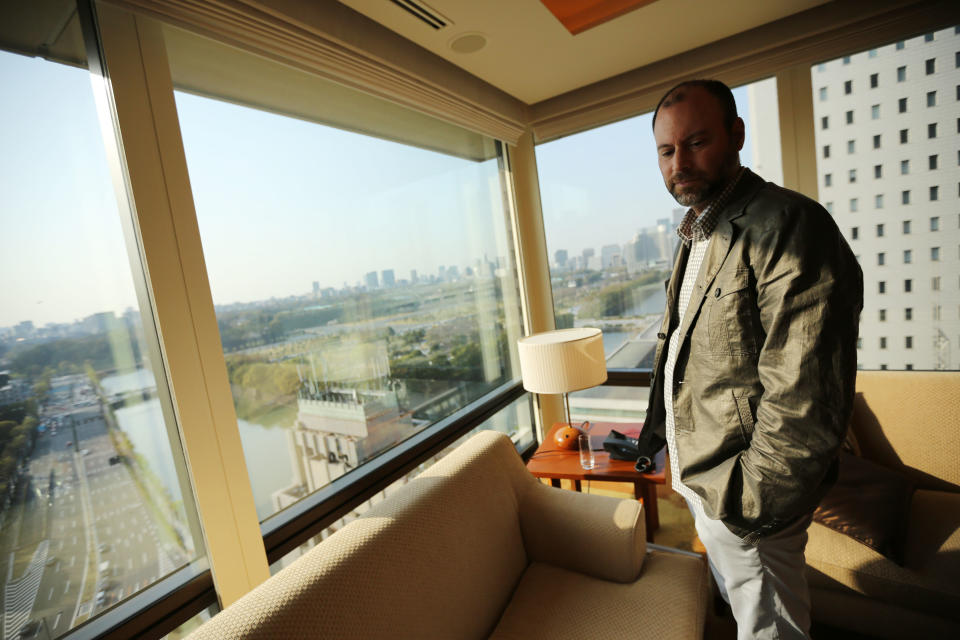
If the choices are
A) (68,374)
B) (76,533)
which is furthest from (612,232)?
(76,533)

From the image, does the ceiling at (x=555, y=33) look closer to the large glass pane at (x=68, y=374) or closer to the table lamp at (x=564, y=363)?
the large glass pane at (x=68, y=374)

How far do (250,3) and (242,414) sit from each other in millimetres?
1378

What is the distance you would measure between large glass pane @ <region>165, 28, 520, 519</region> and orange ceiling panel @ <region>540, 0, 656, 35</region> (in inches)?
36.0

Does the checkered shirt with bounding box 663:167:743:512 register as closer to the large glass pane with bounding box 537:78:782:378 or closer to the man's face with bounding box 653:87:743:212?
the man's face with bounding box 653:87:743:212

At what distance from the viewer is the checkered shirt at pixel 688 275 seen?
110 cm

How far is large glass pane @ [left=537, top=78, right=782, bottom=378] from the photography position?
2918 millimetres

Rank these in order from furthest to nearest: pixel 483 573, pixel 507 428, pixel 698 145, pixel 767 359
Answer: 1. pixel 507 428
2. pixel 483 573
3. pixel 698 145
4. pixel 767 359

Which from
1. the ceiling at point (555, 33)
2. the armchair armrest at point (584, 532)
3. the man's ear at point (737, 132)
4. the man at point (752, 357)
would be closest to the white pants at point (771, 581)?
the man at point (752, 357)

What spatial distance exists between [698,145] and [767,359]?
0.52m

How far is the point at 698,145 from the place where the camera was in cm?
105

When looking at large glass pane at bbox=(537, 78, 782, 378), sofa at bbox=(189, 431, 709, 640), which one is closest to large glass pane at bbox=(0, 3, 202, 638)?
sofa at bbox=(189, 431, 709, 640)

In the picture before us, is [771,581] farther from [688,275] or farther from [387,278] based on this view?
[387,278]

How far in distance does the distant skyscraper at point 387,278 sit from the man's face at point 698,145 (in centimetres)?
146

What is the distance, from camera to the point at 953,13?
209 cm
